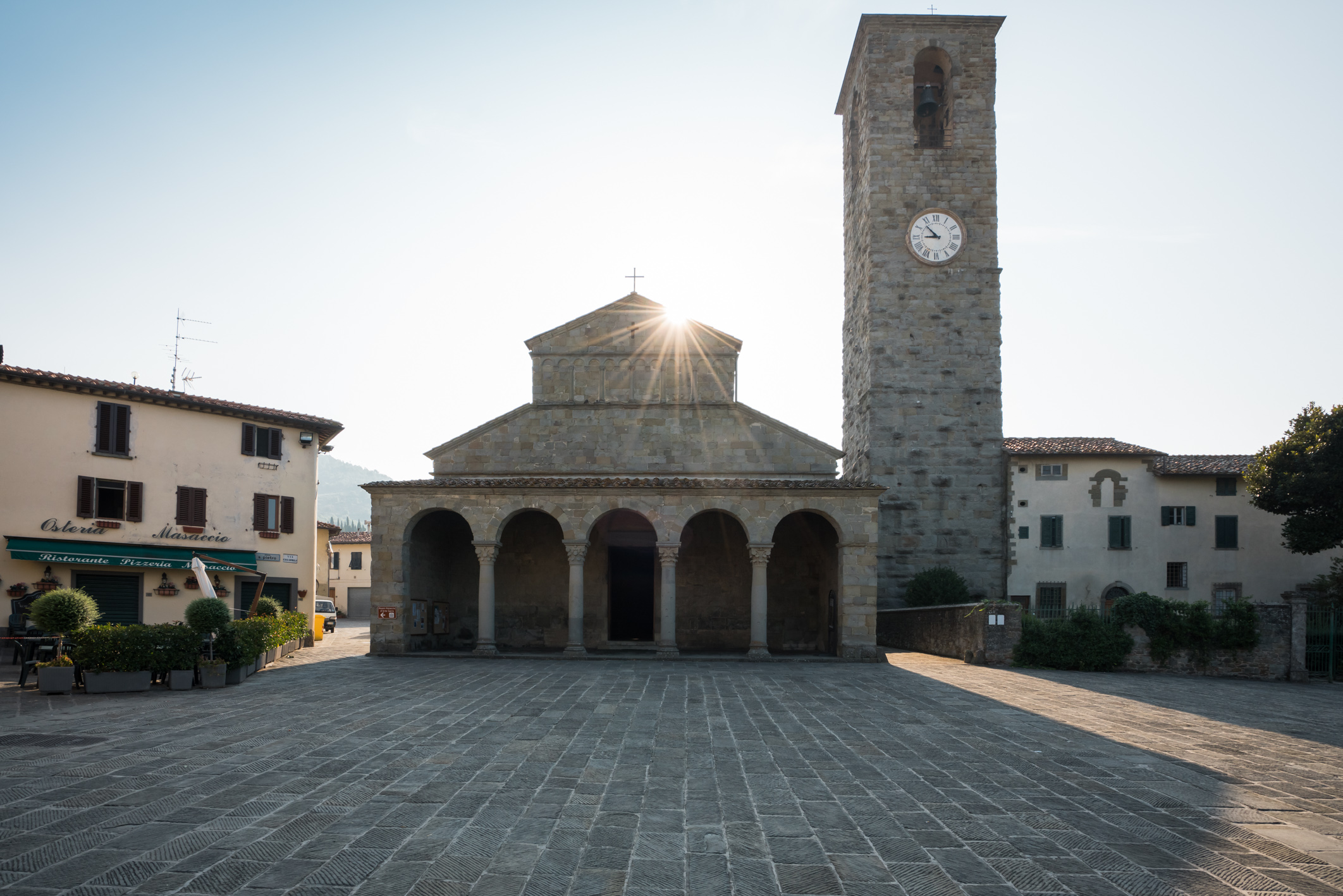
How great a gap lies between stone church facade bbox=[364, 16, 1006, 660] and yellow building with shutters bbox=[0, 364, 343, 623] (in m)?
6.32

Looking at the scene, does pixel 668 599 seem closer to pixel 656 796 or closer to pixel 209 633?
pixel 209 633

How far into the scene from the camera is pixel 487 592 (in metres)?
21.2

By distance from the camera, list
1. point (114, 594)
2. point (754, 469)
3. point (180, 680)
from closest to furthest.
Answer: point (180, 680), point (114, 594), point (754, 469)

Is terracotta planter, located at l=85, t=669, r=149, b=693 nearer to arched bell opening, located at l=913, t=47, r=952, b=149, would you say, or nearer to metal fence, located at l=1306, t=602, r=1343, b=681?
metal fence, located at l=1306, t=602, r=1343, b=681

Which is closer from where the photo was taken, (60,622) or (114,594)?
(60,622)

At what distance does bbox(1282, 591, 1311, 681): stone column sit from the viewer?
19.3 meters

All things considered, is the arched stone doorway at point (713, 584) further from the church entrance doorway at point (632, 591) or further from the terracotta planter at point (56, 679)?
the terracotta planter at point (56, 679)

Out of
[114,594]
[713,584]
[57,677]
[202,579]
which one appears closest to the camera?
[57,677]

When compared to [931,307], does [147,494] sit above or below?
below

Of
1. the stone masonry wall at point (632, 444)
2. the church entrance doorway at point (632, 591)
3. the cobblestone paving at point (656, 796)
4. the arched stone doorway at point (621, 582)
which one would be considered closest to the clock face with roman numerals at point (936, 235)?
the stone masonry wall at point (632, 444)

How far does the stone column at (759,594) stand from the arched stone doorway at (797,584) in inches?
114

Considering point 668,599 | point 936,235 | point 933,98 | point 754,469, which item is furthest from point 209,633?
point 933,98

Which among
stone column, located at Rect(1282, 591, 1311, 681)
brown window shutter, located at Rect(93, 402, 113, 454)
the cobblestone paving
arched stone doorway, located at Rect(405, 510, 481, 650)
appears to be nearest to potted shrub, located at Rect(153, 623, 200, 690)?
the cobblestone paving

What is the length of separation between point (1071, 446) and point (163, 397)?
30.2 meters
